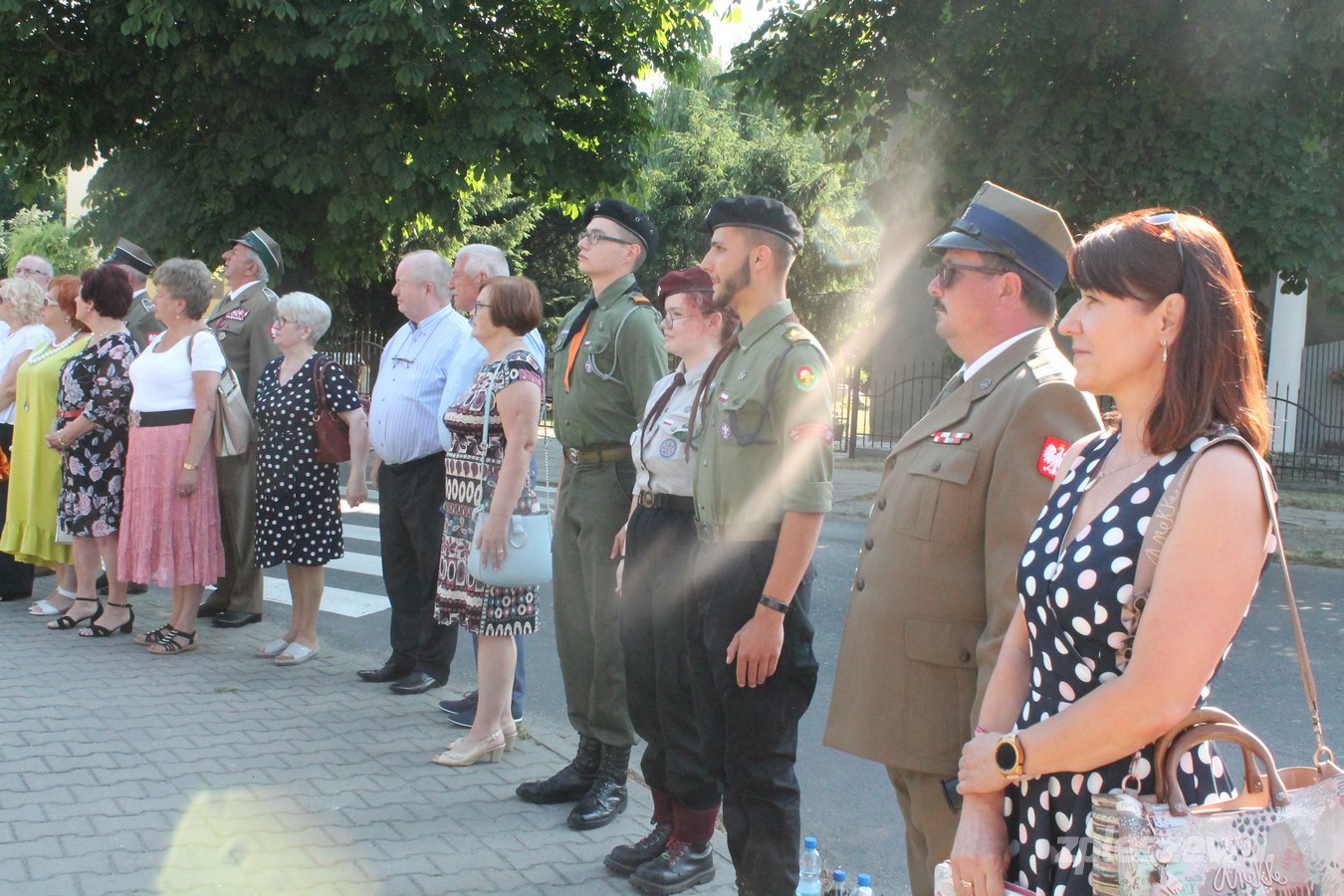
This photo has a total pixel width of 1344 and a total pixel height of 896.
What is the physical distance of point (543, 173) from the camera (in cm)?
1485

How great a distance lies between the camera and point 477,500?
193 inches

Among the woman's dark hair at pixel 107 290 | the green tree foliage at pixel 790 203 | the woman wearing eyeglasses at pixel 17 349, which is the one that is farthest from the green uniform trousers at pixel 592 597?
the green tree foliage at pixel 790 203

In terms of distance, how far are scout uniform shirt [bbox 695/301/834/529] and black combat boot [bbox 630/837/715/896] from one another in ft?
3.77

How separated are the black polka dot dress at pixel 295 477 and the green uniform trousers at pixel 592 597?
2.25 m

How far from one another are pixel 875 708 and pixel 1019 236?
1.06 metres

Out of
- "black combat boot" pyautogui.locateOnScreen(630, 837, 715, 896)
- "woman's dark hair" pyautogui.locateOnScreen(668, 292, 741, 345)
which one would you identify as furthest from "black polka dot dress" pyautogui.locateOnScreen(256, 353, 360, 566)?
"black combat boot" pyautogui.locateOnScreen(630, 837, 715, 896)

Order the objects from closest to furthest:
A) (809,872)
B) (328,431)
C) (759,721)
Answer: (759,721), (809,872), (328,431)

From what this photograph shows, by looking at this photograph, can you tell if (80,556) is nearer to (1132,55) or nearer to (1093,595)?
(1093,595)

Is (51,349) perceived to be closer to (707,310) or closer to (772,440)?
(707,310)

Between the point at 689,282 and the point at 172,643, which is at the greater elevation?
the point at 689,282

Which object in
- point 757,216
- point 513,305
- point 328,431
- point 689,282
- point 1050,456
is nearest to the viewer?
point 1050,456

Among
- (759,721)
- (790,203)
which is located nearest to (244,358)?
(759,721)

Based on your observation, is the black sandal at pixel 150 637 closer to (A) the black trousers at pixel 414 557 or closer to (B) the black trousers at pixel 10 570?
(A) the black trousers at pixel 414 557

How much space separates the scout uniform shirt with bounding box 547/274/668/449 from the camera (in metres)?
4.43
